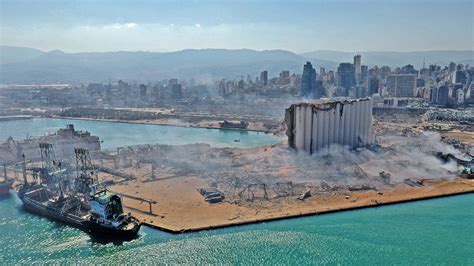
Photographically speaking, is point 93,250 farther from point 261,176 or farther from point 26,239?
point 261,176

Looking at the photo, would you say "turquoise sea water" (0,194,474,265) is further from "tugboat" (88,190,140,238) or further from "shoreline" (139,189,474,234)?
"tugboat" (88,190,140,238)

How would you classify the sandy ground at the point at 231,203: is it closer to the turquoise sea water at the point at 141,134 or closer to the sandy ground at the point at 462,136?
the sandy ground at the point at 462,136

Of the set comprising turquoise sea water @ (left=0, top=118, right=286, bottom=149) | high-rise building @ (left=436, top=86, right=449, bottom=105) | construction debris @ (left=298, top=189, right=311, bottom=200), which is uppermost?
high-rise building @ (left=436, top=86, right=449, bottom=105)

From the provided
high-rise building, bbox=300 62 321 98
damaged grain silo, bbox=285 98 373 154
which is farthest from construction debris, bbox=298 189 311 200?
high-rise building, bbox=300 62 321 98

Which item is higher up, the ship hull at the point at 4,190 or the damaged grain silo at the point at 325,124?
the damaged grain silo at the point at 325,124

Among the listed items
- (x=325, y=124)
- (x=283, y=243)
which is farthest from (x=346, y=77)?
(x=283, y=243)

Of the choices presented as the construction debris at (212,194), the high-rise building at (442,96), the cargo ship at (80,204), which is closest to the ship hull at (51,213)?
the cargo ship at (80,204)

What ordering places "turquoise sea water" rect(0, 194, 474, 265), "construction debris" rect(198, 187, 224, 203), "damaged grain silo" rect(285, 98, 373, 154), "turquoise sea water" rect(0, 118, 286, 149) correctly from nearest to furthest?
"turquoise sea water" rect(0, 194, 474, 265)
"construction debris" rect(198, 187, 224, 203)
"damaged grain silo" rect(285, 98, 373, 154)
"turquoise sea water" rect(0, 118, 286, 149)

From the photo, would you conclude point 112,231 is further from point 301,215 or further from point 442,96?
point 442,96
